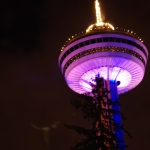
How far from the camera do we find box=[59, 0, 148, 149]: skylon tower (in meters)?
55.9

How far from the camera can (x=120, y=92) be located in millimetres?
64938

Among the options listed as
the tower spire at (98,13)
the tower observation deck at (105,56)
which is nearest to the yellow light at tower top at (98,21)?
the tower spire at (98,13)

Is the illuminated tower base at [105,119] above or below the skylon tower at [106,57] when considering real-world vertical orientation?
below

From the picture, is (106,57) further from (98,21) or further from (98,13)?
(98,13)

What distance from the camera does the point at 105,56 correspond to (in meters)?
56.6

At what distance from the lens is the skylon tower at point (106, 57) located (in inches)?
2201

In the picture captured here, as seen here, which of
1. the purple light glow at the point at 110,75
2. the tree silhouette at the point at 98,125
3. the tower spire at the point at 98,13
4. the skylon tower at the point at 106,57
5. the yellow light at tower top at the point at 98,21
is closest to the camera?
the tree silhouette at the point at 98,125

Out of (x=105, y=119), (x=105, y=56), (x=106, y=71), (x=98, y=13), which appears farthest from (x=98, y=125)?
(x=98, y=13)

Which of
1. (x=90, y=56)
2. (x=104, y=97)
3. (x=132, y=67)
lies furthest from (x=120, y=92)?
(x=104, y=97)

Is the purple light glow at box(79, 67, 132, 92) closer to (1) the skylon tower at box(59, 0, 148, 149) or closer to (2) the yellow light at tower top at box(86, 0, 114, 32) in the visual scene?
(1) the skylon tower at box(59, 0, 148, 149)

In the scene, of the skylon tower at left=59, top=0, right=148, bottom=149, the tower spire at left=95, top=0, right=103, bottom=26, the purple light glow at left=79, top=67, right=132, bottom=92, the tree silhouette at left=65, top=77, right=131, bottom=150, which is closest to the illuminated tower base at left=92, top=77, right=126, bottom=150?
the tree silhouette at left=65, top=77, right=131, bottom=150

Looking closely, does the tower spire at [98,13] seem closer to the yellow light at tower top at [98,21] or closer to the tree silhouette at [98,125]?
the yellow light at tower top at [98,21]

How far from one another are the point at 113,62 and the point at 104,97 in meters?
33.2

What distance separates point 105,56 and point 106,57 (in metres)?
0.25
